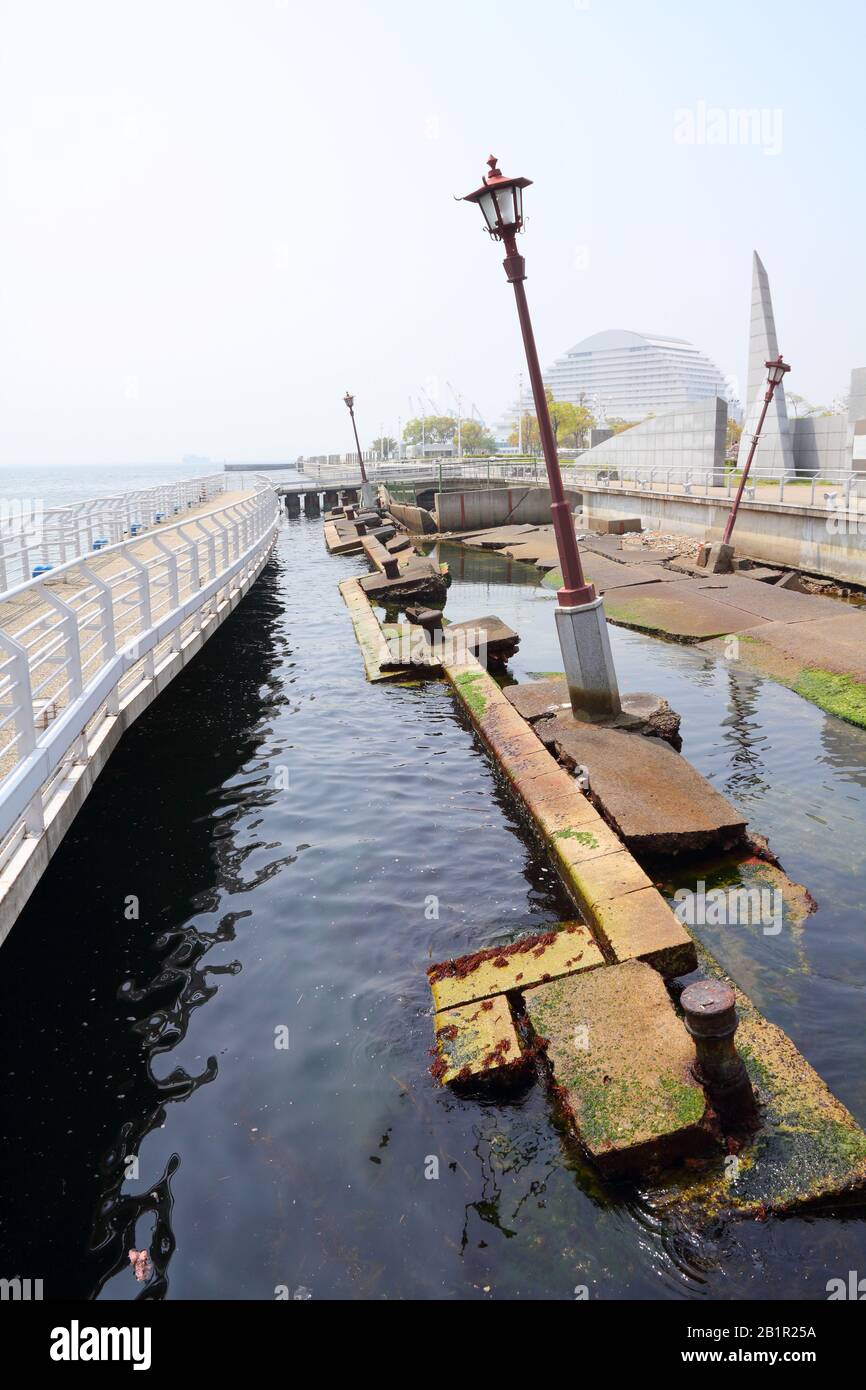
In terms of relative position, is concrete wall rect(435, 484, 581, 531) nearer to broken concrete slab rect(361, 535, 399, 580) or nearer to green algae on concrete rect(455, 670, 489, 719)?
broken concrete slab rect(361, 535, 399, 580)

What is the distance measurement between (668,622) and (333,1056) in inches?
486

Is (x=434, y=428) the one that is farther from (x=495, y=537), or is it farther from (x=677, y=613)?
(x=677, y=613)

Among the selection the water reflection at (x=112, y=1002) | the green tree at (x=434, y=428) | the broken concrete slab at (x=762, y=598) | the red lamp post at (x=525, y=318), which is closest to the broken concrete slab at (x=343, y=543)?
the broken concrete slab at (x=762, y=598)

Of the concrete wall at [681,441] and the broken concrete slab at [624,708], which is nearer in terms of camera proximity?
the broken concrete slab at [624,708]

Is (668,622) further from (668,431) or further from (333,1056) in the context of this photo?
(668,431)

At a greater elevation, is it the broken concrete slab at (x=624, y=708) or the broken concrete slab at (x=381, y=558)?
the broken concrete slab at (x=381, y=558)

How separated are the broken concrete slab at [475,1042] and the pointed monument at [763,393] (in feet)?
96.2

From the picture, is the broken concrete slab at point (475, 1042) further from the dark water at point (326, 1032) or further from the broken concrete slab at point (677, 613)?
the broken concrete slab at point (677, 613)

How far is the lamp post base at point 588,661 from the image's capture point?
29.0 feet

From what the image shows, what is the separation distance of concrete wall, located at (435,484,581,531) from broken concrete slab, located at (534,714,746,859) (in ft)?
99.2

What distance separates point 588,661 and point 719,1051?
5.39 m

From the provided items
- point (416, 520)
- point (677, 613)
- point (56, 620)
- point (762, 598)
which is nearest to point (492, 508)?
point (416, 520)

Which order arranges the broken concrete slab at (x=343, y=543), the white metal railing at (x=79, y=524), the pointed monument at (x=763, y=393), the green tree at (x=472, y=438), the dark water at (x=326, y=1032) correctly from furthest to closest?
the green tree at (x=472, y=438)
the broken concrete slab at (x=343, y=543)
the pointed monument at (x=763, y=393)
the white metal railing at (x=79, y=524)
the dark water at (x=326, y=1032)

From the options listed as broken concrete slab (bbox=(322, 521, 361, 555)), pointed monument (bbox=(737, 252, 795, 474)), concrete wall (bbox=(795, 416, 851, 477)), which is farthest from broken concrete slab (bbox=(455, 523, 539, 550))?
concrete wall (bbox=(795, 416, 851, 477))
